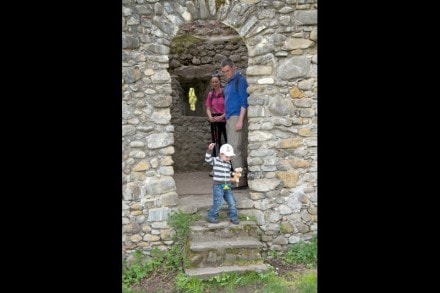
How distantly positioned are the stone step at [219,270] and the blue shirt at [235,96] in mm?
2171

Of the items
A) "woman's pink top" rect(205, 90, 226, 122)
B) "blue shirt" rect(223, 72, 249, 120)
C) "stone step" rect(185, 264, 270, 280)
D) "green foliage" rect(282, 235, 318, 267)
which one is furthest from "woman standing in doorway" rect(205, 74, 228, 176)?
"stone step" rect(185, 264, 270, 280)

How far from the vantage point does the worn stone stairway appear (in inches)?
175

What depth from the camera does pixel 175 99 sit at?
8.45 meters

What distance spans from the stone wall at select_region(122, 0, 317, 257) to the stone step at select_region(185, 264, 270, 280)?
2.35ft

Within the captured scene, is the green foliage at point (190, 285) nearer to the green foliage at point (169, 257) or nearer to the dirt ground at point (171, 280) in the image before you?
the dirt ground at point (171, 280)

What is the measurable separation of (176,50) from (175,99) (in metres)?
1.09

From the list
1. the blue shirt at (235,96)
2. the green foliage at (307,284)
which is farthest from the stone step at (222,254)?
the blue shirt at (235,96)

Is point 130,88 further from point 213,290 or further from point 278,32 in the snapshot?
point 213,290

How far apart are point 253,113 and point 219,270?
2123 millimetres

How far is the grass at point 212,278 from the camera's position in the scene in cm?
430

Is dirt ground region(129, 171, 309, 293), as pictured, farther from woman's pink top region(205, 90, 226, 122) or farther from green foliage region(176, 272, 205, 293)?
woman's pink top region(205, 90, 226, 122)

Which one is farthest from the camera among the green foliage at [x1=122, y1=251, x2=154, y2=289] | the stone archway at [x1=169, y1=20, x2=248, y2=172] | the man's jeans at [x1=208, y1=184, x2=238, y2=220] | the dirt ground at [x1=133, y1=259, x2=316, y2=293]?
the stone archway at [x1=169, y1=20, x2=248, y2=172]

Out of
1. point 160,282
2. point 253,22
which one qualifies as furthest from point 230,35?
point 160,282

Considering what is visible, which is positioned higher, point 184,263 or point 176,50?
point 176,50
